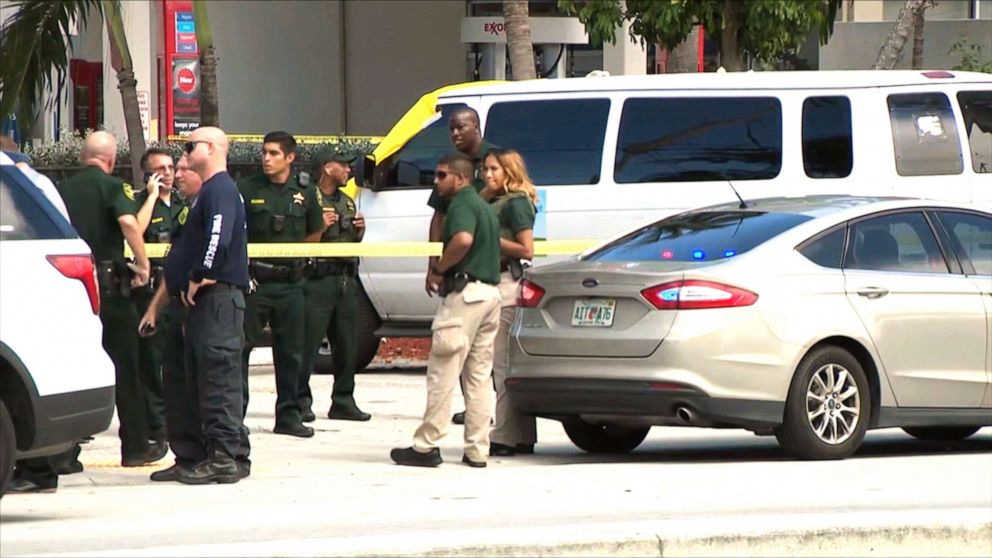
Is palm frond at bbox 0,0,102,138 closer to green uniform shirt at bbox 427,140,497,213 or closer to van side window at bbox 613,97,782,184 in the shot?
van side window at bbox 613,97,782,184

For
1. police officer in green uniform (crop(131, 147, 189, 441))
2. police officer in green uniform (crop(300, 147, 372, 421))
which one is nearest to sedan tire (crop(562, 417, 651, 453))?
police officer in green uniform (crop(300, 147, 372, 421))

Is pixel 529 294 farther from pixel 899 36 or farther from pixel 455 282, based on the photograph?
pixel 899 36

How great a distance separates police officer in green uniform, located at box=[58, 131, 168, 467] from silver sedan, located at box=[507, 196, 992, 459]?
2173 millimetres

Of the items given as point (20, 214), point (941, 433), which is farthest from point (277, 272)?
point (941, 433)

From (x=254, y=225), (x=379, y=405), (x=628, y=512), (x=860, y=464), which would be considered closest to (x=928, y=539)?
(x=628, y=512)

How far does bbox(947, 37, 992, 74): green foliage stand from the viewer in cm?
2816

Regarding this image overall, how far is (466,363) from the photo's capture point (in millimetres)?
10992

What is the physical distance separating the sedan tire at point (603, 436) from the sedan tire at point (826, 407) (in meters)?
1.27

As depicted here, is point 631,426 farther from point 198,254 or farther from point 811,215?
point 198,254

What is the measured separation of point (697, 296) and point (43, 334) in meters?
3.64

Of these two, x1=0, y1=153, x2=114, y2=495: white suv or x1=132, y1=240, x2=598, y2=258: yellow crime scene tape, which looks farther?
x1=132, y1=240, x2=598, y2=258: yellow crime scene tape

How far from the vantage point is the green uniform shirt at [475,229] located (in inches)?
419

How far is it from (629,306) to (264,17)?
24.3 meters

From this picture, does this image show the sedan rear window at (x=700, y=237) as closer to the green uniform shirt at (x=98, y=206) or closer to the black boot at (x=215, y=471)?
the black boot at (x=215, y=471)
